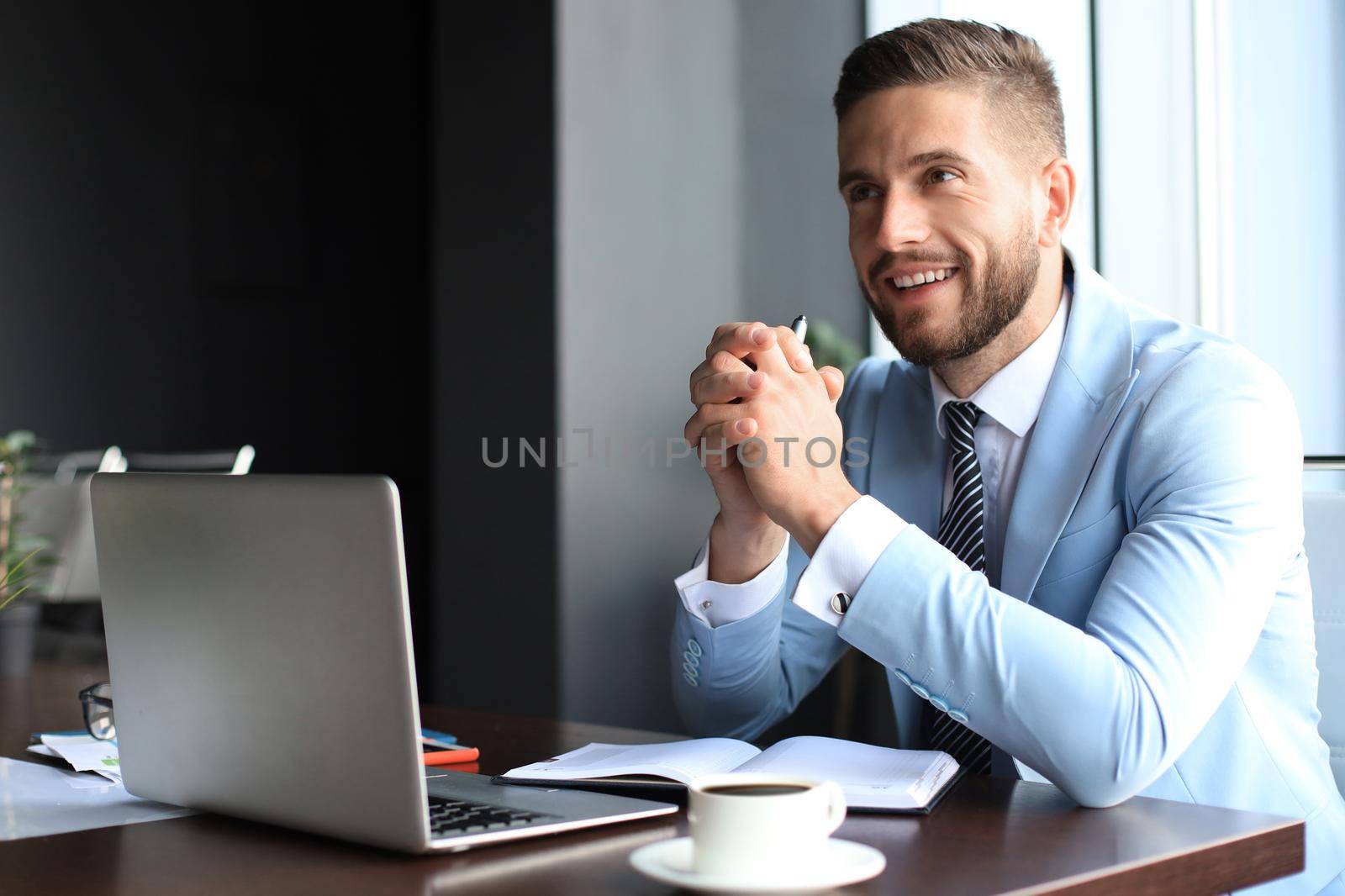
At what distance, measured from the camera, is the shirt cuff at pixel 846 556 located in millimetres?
1045

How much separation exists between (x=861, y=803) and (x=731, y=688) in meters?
0.52

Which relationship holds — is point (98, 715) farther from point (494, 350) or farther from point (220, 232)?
point (220, 232)

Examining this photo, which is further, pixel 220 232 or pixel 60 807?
pixel 220 232

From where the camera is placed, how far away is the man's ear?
150 centimetres

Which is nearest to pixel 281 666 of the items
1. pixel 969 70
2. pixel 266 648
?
pixel 266 648

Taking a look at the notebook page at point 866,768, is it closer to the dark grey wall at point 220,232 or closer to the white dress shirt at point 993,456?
the white dress shirt at point 993,456

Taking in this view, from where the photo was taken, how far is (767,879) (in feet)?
2.16

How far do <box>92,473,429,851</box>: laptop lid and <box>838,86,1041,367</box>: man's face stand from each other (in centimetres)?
82

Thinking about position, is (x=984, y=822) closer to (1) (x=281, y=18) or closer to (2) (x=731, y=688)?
(2) (x=731, y=688)

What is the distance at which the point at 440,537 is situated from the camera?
2859mm

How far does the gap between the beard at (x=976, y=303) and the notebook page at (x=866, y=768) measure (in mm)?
539

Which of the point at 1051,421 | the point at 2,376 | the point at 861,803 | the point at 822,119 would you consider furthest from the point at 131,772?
A: the point at 2,376

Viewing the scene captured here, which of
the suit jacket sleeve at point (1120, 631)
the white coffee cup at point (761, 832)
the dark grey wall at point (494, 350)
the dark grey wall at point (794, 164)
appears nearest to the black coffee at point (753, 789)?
the white coffee cup at point (761, 832)

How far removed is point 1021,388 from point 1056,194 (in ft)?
0.85
